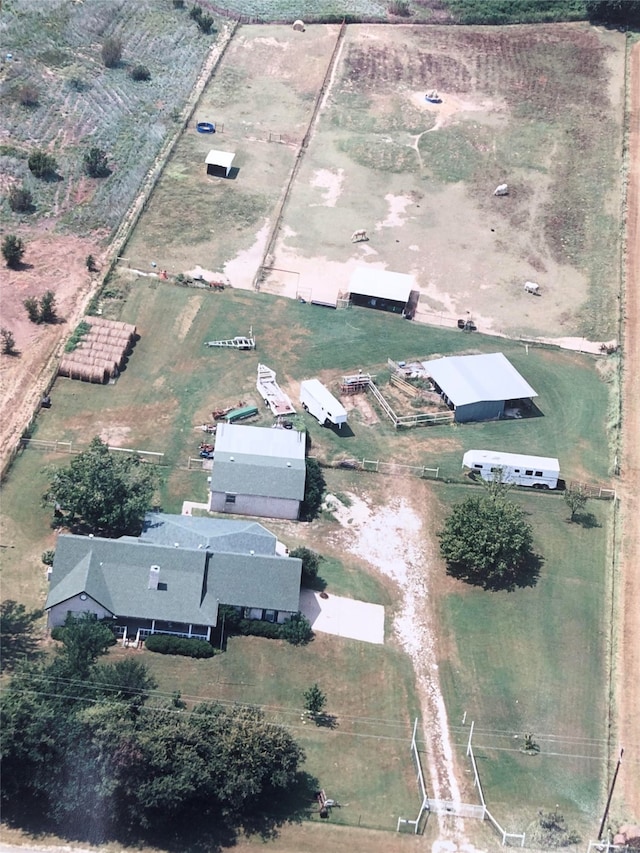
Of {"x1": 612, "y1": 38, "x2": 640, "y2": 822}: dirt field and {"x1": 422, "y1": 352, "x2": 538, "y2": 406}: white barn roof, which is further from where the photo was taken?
{"x1": 422, "y1": 352, "x2": 538, "y2": 406}: white barn roof

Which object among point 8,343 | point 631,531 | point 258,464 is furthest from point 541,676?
point 8,343

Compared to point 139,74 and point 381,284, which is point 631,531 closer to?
point 381,284

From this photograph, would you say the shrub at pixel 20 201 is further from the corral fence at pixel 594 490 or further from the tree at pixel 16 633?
the corral fence at pixel 594 490

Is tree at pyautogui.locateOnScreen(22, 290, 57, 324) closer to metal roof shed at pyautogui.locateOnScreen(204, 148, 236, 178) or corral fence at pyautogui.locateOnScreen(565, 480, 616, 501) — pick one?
metal roof shed at pyautogui.locateOnScreen(204, 148, 236, 178)

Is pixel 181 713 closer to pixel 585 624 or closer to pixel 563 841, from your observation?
pixel 563 841

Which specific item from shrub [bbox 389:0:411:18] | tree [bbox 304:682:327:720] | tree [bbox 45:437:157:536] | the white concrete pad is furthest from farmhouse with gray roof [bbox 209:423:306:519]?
shrub [bbox 389:0:411:18]

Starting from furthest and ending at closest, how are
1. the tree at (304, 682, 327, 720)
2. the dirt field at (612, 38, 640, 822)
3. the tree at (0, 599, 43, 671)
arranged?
the dirt field at (612, 38, 640, 822)
the tree at (0, 599, 43, 671)
the tree at (304, 682, 327, 720)

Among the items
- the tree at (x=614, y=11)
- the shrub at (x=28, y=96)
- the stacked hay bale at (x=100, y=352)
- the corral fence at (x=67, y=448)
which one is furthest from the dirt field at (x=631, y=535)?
the shrub at (x=28, y=96)

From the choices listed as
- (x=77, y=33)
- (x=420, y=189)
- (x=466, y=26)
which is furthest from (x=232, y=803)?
(x=466, y=26)
